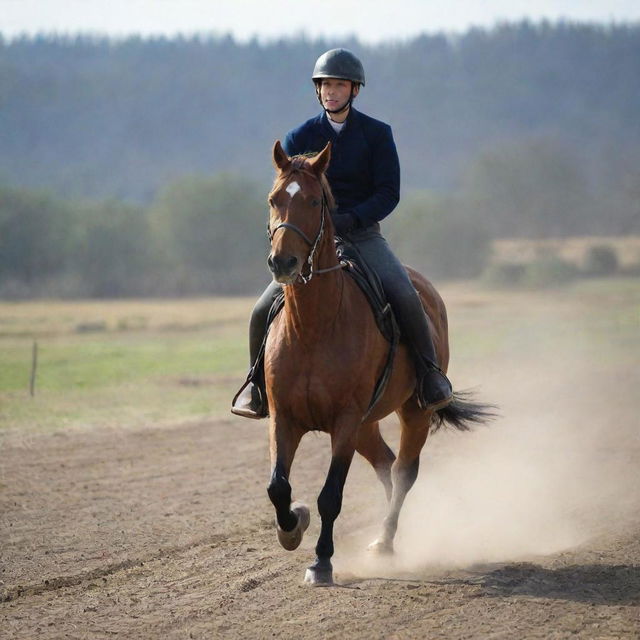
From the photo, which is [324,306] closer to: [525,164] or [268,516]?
[268,516]

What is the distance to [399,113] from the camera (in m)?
138

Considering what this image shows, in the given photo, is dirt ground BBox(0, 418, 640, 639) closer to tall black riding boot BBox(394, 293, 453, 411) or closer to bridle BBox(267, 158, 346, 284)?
tall black riding boot BBox(394, 293, 453, 411)

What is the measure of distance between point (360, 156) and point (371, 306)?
45.7 inches

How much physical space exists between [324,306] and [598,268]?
165ft

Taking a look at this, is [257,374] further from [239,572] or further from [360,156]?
[360,156]

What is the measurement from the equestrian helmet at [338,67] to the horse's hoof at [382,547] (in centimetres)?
372

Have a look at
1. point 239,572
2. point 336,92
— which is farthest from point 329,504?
point 336,92

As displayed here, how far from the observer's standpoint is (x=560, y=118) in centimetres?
13425

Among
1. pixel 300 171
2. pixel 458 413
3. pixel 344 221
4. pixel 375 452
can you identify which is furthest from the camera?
pixel 458 413

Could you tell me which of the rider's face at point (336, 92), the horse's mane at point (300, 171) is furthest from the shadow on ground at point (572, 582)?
the rider's face at point (336, 92)

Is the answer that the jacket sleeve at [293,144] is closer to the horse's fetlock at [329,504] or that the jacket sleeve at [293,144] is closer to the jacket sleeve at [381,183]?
the jacket sleeve at [381,183]

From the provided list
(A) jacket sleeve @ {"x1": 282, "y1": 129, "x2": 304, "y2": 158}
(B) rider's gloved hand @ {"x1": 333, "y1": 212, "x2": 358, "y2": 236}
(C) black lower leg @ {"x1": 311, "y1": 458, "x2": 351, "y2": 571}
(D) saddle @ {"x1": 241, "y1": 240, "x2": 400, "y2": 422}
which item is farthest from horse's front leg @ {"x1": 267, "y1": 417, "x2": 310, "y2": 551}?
(A) jacket sleeve @ {"x1": 282, "y1": 129, "x2": 304, "y2": 158}

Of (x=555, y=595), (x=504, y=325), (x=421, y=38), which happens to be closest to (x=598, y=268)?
(x=504, y=325)

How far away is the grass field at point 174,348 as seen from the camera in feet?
55.0
